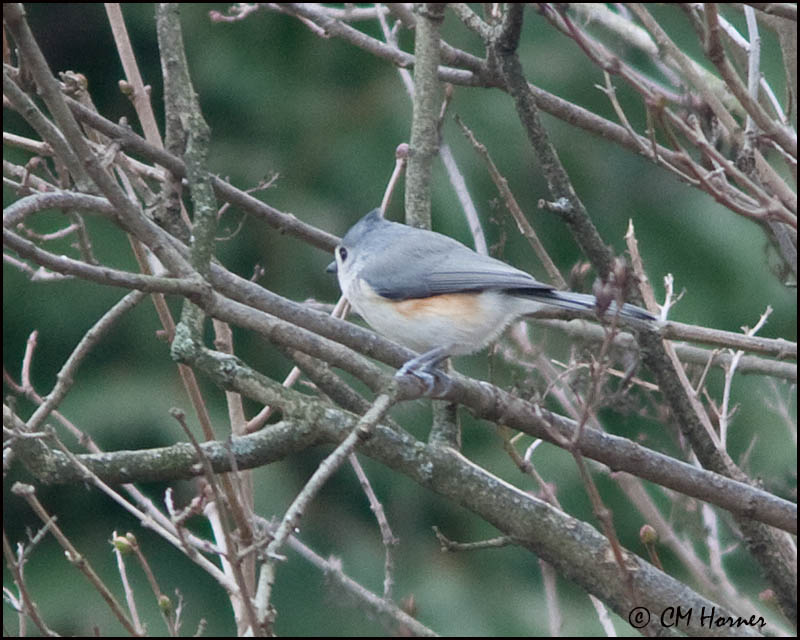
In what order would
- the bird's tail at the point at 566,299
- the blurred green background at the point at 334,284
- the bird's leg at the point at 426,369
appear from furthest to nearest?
1. the blurred green background at the point at 334,284
2. the bird's tail at the point at 566,299
3. the bird's leg at the point at 426,369

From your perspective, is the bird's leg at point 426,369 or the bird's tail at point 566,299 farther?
the bird's tail at point 566,299

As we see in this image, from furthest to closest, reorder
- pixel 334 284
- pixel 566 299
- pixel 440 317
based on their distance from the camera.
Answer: pixel 334 284 → pixel 440 317 → pixel 566 299

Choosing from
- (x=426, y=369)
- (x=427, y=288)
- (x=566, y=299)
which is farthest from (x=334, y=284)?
(x=426, y=369)

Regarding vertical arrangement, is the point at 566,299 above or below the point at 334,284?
above

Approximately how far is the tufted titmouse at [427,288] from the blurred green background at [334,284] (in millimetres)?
2601

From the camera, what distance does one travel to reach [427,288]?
2.51 m

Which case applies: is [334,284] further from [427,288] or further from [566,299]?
[566,299]

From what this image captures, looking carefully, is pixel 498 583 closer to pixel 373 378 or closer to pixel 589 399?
pixel 373 378

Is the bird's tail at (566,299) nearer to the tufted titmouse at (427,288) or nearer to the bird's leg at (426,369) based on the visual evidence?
the tufted titmouse at (427,288)

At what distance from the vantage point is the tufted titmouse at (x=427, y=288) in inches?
95.4

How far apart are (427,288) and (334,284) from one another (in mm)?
3471

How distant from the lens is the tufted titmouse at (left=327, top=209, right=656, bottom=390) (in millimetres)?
2424

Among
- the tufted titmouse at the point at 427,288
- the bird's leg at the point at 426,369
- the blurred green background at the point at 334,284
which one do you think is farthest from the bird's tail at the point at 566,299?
the blurred green background at the point at 334,284

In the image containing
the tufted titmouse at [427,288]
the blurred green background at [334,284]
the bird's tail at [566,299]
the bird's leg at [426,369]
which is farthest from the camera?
the blurred green background at [334,284]
